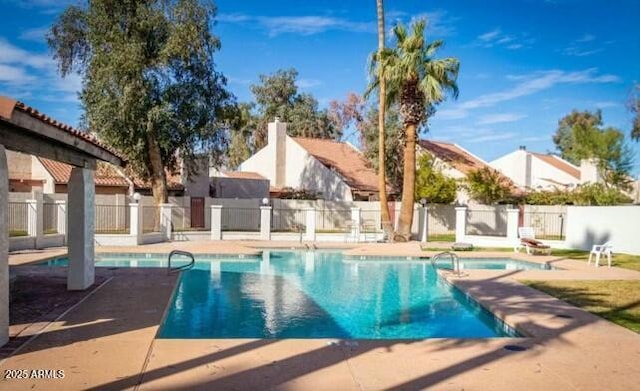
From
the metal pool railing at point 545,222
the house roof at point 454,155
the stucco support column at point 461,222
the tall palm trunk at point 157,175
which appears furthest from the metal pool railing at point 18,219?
the house roof at point 454,155

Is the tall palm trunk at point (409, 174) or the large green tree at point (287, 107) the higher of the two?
the large green tree at point (287, 107)

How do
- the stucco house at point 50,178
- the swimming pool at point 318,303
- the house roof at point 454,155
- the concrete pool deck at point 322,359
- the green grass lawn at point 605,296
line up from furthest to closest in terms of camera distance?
the house roof at point 454,155, the stucco house at point 50,178, the green grass lawn at point 605,296, the swimming pool at point 318,303, the concrete pool deck at point 322,359

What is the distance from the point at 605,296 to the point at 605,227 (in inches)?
489

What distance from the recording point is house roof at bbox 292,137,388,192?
3619 cm

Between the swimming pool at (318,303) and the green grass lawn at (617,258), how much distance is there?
21.2 feet

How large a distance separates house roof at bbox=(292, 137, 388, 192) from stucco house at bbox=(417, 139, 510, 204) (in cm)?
416

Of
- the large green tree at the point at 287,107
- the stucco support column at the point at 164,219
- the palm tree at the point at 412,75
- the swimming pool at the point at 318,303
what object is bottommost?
the swimming pool at the point at 318,303

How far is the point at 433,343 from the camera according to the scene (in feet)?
24.5

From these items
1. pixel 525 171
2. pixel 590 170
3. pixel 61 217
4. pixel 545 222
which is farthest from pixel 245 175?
pixel 590 170

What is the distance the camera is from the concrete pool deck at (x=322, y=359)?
5.68 m

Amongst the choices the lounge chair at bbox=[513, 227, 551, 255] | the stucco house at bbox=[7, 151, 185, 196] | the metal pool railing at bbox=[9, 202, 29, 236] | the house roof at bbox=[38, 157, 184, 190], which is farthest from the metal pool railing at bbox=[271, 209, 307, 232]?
the metal pool railing at bbox=[9, 202, 29, 236]

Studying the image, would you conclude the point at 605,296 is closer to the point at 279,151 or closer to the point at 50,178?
the point at 50,178

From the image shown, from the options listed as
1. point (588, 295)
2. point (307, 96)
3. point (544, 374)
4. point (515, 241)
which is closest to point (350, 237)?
point (515, 241)

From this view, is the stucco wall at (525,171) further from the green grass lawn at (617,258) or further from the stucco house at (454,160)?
the green grass lawn at (617,258)
